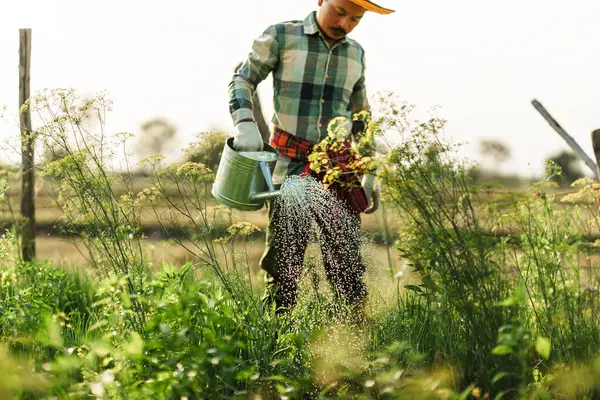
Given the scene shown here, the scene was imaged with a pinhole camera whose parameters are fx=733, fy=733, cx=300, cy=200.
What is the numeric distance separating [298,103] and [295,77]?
13 cm

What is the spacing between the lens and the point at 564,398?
2.80m

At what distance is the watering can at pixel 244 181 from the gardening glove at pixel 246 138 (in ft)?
0.28

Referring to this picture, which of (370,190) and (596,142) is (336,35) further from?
(596,142)

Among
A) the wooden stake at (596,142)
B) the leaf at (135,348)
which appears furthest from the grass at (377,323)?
the wooden stake at (596,142)

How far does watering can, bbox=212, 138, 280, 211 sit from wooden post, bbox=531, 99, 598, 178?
5.52 ft

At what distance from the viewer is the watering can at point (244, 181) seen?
307cm

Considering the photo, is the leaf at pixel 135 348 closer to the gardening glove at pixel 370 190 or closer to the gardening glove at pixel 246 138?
the gardening glove at pixel 246 138

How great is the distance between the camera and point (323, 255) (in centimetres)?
355

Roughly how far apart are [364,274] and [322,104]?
86cm

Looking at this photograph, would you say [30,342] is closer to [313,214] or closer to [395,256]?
[313,214]

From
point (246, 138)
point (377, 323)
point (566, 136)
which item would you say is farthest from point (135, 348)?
point (566, 136)

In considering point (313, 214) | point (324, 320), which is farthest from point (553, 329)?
point (313, 214)

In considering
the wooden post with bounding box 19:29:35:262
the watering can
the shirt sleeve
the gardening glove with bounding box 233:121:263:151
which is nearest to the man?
the shirt sleeve

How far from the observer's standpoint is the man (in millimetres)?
3488
